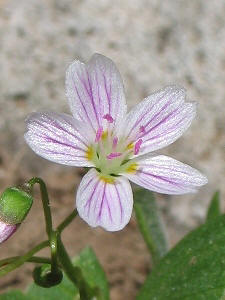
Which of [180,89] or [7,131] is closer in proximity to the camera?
[180,89]

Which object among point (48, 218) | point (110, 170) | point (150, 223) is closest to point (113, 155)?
point (110, 170)

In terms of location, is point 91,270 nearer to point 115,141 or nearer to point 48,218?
point 115,141

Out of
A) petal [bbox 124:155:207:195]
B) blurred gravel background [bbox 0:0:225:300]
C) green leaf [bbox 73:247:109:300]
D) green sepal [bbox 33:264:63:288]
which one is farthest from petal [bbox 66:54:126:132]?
blurred gravel background [bbox 0:0:225:300]

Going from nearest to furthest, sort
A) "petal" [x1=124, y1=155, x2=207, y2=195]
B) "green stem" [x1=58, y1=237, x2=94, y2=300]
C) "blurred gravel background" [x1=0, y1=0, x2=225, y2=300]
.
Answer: "petal" [x1=124, y1=155, x2=207, y2=195] < "green stem" [x1=58, y1=237, x2=94, y2=300] < "blurred gravel background" [x1=0, y1=0, x2=225, y2=300]

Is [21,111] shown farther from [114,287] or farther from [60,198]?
[114,287]

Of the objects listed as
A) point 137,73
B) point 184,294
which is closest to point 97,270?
point 184,294

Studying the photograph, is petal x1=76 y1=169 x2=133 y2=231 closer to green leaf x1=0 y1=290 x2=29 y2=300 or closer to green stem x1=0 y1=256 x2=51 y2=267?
green stem x1=0 y1=256 x2=51 y2=267
